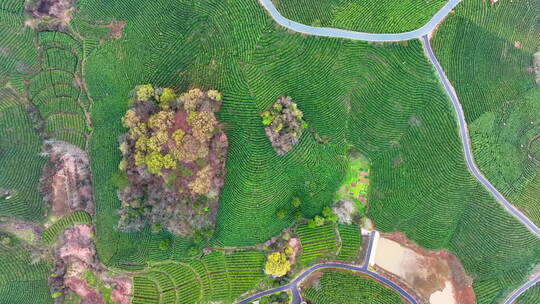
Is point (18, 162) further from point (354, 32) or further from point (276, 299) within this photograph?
point (354, 32)

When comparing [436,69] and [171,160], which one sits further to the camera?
[436,69]

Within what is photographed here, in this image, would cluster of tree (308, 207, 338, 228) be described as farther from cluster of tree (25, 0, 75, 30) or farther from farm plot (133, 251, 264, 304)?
cluster of tree (25, 0, 75, 30)

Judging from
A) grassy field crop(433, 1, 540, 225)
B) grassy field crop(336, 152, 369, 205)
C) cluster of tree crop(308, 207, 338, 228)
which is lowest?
cluster of tree crop(308, 207, 338, 228)

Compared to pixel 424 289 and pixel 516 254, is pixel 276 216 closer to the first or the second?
pixel 424 289

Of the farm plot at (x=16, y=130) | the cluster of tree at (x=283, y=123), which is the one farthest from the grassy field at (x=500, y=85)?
the farm plot at (x=16, y=130)

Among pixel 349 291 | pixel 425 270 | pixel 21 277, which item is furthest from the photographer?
pixel 21 277

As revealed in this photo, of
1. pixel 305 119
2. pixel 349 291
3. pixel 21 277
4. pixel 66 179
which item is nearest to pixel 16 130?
pixel 66 179

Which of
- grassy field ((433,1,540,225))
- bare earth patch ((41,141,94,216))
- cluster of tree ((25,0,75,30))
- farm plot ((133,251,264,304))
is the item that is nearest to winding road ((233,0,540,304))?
grassy field ((433,1,540,225))
